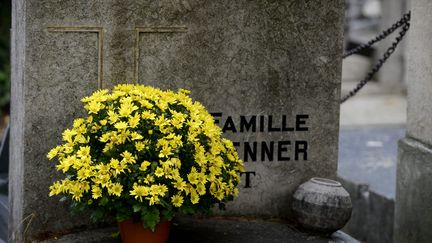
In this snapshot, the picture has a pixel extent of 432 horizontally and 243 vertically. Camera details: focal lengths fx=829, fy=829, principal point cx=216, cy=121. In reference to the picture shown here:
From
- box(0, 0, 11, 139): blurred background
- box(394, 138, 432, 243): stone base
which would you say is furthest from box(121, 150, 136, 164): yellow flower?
box(0, 0, 11, 139): blurred background

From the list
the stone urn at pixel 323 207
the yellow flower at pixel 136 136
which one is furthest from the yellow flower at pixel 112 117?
the stone urn at pixel 323 207

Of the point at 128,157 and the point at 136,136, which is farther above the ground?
the point at 136,136

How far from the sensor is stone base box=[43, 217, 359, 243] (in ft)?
15.4

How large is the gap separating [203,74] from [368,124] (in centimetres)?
634

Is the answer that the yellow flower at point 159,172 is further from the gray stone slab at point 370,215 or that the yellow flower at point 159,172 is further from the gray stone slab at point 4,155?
the gray stone slab at point 370,215

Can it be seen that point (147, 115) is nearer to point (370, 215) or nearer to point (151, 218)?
point (151, 218)

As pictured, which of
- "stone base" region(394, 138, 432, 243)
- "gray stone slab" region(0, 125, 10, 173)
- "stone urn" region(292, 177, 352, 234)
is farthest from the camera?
"gray stone slab" region(0, 125, 10, 173)

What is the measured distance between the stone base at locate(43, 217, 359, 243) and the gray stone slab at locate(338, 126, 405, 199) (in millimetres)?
1730

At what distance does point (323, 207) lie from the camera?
4781mm

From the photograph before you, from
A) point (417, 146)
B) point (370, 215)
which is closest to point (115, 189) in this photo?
point (417, 146)

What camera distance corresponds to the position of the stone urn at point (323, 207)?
4.78 metres

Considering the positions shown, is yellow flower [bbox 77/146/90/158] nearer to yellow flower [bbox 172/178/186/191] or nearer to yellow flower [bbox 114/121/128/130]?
yellow flower [bbox 114/121/128/130]

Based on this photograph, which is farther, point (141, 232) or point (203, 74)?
point (203, 74)

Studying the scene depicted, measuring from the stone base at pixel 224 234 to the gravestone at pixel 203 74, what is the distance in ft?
0.45
